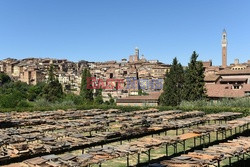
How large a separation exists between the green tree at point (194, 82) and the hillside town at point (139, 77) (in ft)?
14.3

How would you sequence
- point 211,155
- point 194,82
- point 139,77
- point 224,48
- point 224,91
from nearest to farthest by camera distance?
point 211,155 → point 194,82 → point 224,91 → point 224,48 → point 139,77

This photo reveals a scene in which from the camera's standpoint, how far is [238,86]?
46438 millimetres

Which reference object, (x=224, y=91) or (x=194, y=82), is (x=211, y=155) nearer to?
(x=194, y=82)

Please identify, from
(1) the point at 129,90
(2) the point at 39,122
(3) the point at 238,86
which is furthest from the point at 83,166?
(1) the point at 129,90

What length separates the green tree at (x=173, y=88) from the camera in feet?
138

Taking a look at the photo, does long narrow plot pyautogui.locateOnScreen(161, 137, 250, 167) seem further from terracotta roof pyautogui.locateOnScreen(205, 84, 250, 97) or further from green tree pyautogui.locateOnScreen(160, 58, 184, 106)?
terracotta roof pyautogui.locateOnScreen(205, 84, 250, 97)

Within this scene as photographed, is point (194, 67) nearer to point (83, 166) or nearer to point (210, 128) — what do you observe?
point (210, 128)

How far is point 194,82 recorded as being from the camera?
128 feet

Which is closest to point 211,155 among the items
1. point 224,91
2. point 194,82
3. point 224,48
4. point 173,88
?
point 194,82

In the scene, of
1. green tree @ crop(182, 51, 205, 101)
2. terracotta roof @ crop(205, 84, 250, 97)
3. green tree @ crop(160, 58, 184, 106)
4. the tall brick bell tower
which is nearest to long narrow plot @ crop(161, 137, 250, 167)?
green tree @ crop(182, 51, 205, 101)

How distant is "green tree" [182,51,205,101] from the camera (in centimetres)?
3856

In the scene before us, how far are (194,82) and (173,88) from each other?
447 cm

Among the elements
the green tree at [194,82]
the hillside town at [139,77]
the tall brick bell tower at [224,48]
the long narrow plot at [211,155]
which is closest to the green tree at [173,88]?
the green tree at [194,82]

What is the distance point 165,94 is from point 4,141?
31.5 m
